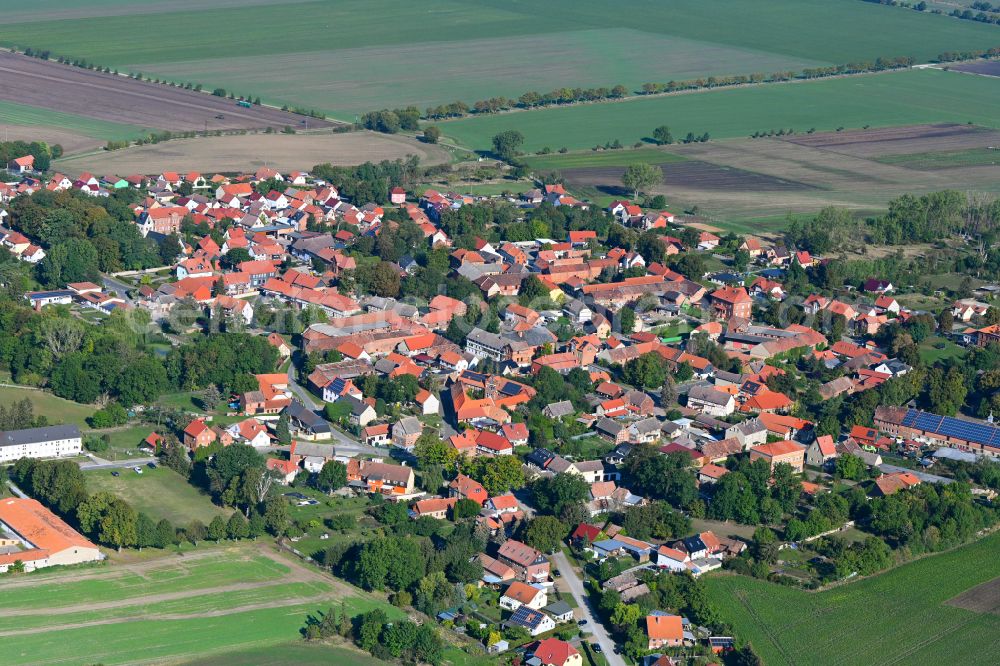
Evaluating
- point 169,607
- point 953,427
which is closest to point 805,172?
point 953,427

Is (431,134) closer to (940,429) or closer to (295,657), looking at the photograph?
(940,429)

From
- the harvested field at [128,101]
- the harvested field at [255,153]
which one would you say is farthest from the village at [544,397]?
the harvested field at [128,101]

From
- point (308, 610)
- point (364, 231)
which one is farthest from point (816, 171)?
point (308, 610)

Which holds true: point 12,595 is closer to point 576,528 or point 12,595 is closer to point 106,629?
point 106,629

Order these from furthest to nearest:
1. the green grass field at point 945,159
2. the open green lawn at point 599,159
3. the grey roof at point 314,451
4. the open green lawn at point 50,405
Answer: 1. the green grass field at point 945,159
2. the open green lawn at point 599,159
3. the open green lawn at point 50,405
4. the grey roof at point 314,451

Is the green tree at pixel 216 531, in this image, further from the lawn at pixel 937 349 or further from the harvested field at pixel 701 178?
the harvested field at pixel 701 178

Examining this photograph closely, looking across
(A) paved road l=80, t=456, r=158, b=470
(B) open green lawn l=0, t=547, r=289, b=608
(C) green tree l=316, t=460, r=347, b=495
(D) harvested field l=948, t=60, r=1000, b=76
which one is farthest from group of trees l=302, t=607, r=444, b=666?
(D) harvested field l=948, t=60, r=1000, b=76
